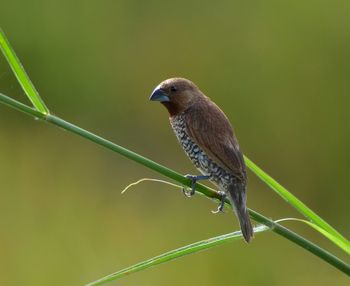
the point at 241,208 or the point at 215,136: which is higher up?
the point at 215,136

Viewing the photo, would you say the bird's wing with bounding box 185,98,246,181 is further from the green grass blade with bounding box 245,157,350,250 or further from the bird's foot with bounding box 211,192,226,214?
the green grass blade with bounding box 245,157,350,250

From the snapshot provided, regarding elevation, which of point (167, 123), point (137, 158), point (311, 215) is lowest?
point (311, 215)

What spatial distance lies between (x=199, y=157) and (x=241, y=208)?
16.8 inches

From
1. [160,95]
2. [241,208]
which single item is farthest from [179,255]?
[160,95]

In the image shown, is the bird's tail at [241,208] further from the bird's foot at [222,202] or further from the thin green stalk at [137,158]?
the thin green stalk at [137,158]

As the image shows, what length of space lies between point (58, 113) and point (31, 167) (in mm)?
467

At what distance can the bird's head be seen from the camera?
147 inches

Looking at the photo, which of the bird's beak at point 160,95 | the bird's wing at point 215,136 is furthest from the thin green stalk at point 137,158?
the bird's beak at point 160,95

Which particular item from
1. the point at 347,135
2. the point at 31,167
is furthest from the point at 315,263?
the point at 31,167

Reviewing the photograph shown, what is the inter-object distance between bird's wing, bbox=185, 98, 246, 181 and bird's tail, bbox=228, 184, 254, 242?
64mm

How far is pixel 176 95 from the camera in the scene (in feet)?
12.3

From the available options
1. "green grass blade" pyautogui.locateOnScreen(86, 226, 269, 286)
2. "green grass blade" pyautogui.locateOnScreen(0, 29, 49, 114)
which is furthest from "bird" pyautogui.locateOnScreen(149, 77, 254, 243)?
"green grass blade" pyautogui.locateOnScreen(0, 29, 49, 114)

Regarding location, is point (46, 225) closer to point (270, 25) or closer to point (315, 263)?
point (315, 263)

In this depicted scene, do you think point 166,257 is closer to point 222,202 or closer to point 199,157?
point 222,202
